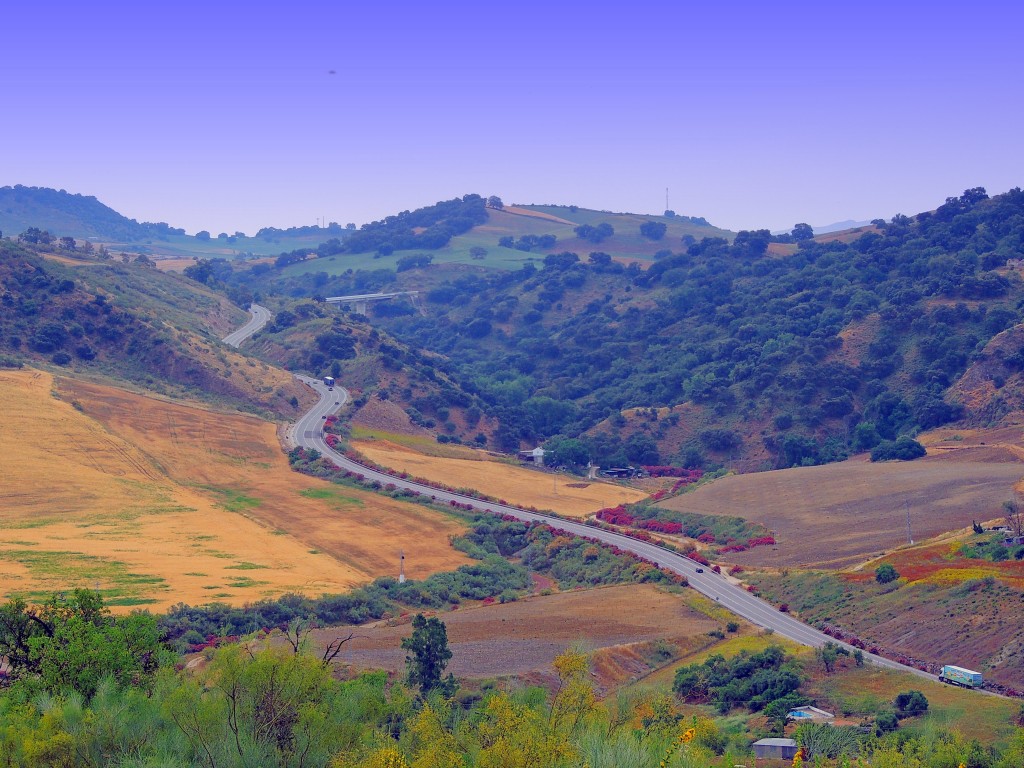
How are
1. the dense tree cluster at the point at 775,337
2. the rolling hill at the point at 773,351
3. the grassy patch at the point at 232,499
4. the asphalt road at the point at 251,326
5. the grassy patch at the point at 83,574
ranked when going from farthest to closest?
1. the asphalt road at the point at 251,326
2. the dense tree cluster at the point at 775,337
3. the rolling hill at the point at 773,351
4. the grassy patch at the point at 232,499
5. the grassy patch at the point at 83,574

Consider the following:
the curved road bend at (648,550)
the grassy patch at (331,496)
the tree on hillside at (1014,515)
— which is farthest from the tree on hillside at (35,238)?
the tree on hillside at (1014,515)

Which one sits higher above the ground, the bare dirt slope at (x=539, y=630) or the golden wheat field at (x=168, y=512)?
the golden wheat field at (x=168, y=512)

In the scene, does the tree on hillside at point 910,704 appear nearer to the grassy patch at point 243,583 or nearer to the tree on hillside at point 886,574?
the tree on hillside at point 886,574

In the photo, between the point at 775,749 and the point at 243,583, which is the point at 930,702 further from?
the point at 243,583

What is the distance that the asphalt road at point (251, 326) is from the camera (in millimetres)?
147750

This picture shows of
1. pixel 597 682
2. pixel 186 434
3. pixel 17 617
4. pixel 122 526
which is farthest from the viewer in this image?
pixel 186 434

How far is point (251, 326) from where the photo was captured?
15812 cm

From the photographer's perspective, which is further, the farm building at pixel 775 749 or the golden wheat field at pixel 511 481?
the golden wheat field at pixel 511 481

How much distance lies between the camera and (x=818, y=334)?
134 m

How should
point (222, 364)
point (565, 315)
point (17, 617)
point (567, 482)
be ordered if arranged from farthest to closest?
point (565, 315) < point (222, 364) < point (567, 482) < point (17, 617)

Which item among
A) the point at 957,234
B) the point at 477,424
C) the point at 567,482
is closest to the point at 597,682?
the point at 567,482

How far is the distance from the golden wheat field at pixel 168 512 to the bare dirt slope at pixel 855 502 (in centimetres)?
2218

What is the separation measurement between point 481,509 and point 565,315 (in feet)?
339

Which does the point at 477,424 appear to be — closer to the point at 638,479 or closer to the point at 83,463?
the point at 638,479
